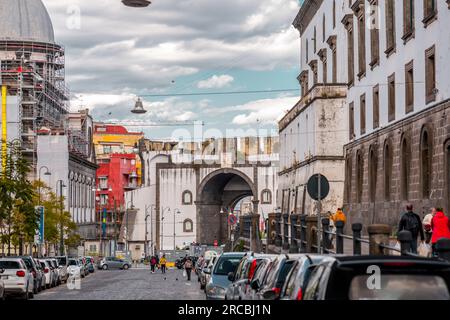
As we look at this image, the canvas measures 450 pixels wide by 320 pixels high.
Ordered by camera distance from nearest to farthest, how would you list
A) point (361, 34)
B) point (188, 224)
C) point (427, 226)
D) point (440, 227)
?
point (440, 227) → point (427, 226) → point (361, 34) → point (188, 224)

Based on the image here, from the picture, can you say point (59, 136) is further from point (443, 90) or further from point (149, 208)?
point (443, 90)

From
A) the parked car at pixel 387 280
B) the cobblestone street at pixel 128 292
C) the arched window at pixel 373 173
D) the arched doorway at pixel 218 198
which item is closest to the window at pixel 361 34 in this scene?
the arched window at pixel 373 173

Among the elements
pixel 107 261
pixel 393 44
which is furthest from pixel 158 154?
pixel 393 44

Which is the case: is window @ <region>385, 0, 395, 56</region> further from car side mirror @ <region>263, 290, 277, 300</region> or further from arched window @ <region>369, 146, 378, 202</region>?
car side mirror @ <region>263, 290, 277, 300</region>

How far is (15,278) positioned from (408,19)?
17.1 m

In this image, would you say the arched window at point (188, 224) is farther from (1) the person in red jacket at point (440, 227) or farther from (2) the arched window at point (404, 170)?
(1) the person in red jacket at point (440, 227)

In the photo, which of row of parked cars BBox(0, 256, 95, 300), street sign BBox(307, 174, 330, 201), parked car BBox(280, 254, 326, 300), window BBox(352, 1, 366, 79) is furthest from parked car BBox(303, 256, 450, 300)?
window BBox(352, 1, 366, 79)

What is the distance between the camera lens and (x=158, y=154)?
458 feet

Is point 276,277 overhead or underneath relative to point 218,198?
underneath

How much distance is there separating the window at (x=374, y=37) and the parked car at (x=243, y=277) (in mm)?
23644

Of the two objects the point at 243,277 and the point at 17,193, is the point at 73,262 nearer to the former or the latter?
the point at 17,193

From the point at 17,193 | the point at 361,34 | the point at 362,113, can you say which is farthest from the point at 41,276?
the point at 361,34

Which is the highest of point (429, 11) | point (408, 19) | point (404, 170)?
point (408, 19)

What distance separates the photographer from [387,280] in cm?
963
